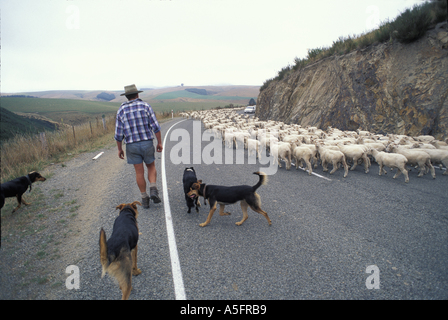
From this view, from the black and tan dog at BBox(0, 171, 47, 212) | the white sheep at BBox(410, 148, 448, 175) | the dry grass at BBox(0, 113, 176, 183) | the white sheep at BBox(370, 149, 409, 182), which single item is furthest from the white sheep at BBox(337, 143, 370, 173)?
the dry grass at BBox(0, 113, 176, 183)

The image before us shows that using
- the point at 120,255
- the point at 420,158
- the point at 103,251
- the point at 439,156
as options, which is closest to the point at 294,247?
the point at 120,255

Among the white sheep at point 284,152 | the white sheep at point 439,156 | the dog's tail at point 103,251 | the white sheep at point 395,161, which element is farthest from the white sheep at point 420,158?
the dog's tail at point 103,251

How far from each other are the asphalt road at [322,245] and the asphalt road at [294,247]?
14 mm

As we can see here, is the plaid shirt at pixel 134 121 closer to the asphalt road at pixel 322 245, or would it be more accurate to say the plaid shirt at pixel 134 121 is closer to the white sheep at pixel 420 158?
the asphalt road at pixel 322 245

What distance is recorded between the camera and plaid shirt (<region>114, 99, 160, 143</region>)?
490 centimetres

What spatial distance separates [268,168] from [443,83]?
9.74 meters

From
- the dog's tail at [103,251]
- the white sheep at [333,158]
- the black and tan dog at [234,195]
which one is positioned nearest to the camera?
the dog's tail at [103,251]

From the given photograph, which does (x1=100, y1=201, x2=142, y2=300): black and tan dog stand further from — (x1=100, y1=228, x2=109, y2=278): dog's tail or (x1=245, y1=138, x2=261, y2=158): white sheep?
(x1=245, y1=138, x2=261, y2=158): white sheep

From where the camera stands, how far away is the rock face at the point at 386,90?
37.9 ft

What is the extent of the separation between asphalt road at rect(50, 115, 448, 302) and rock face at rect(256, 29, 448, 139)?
754cm

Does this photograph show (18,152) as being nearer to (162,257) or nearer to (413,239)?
(162,257)

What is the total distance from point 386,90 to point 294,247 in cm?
1364

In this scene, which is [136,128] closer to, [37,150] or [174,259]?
[174,259]
